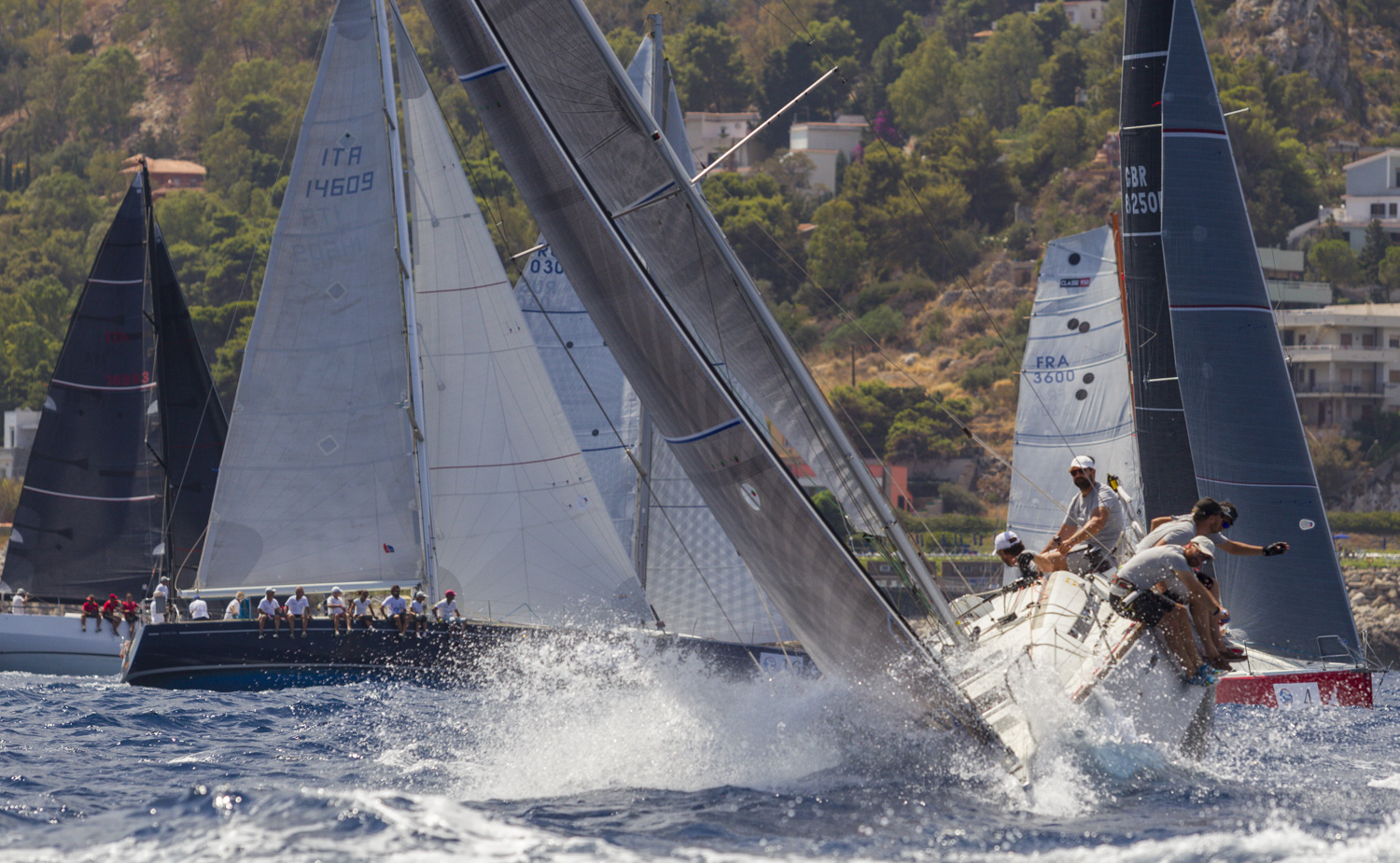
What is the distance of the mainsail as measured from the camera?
74.1 ft

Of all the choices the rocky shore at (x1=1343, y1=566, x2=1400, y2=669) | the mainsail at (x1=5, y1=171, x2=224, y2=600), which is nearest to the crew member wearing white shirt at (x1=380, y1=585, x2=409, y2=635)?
the mainsail at (x1=5, y1=171, x2=224, y2=600)

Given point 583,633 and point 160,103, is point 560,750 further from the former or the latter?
point 160,103

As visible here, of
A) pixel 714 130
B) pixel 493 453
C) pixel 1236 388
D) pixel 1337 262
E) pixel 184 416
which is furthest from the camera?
pixel 714 130

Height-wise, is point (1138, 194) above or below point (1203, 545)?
above

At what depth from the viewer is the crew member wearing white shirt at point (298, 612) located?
17.2 metres

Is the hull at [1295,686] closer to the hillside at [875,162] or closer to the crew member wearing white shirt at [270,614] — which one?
the crew member wearing white shirt at [270,614]

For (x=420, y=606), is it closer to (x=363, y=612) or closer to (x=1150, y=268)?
(x=363, y=612)

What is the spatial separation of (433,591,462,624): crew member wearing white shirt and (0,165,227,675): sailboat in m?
6.13

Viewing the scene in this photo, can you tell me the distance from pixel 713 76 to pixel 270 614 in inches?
3431

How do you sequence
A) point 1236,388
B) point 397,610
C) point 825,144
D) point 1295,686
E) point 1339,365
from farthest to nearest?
point 825,144
point 1339,365
point 397,610
point 1236,388
point 1295,686

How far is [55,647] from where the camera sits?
69.5 feet

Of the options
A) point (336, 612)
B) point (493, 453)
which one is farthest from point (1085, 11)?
point (336, 612)

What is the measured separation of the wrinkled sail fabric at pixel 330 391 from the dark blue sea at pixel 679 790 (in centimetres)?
633

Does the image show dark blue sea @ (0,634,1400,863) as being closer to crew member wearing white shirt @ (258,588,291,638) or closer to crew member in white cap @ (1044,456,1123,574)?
crew member in white cap @ (1044,456,1123,574)
